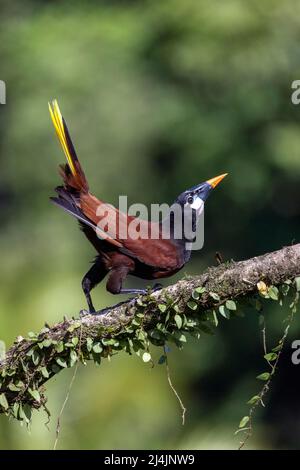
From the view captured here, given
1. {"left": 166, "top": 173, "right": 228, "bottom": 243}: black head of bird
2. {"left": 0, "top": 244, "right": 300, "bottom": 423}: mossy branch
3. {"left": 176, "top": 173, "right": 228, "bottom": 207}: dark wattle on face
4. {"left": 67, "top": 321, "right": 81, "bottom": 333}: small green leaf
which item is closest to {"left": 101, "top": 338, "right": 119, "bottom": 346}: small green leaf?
{"left": 0, "top": 244, "right": 300, "bottom": 423}: mossy branch

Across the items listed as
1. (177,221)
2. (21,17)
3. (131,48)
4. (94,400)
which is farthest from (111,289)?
(21,17)

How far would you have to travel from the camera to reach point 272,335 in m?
8.97

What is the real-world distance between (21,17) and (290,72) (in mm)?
3266

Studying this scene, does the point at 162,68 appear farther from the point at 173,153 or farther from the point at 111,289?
the point at 111,289

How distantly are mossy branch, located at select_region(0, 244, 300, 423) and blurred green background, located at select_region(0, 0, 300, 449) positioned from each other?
4366 mm

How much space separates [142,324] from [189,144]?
19.0ft

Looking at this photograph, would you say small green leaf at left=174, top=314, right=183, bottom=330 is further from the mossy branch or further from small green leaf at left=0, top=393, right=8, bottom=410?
small green leaf at left=0, top=393, right=8, bottom=410

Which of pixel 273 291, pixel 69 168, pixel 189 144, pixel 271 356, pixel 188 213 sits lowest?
pixel 189 144

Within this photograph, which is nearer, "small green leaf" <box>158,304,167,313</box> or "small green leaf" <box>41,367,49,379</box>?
"small green leaf" <box>158,304,167,313</box>

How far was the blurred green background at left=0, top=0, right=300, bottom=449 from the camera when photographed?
30.4ft

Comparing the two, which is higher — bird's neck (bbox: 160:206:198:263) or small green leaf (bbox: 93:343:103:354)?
bird's neck (bbox: 160:206:198:263)

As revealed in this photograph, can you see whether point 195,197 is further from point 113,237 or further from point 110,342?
point 110,342

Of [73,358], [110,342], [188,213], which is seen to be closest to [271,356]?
[110,342]

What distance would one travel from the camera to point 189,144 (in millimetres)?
9633
